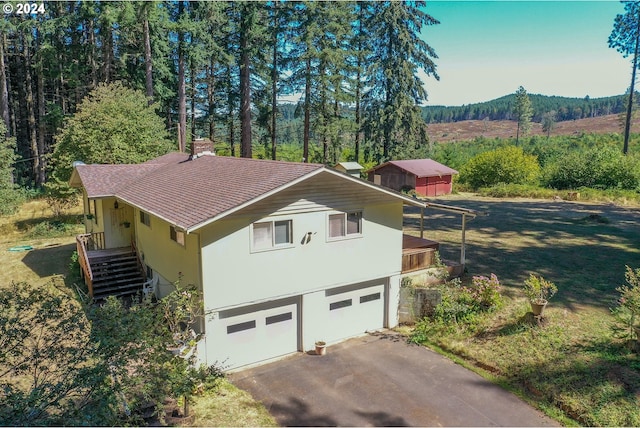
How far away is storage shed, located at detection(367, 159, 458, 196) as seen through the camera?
39.3 metres

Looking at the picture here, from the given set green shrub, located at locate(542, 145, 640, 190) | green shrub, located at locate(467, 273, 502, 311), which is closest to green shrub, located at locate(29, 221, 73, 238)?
green shrub, located at locate(467, 273, 502, 311)

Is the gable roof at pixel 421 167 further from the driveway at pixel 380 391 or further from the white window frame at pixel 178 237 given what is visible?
the white window frame at pixel 178 237

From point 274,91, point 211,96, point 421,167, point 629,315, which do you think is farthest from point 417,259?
point 211,96

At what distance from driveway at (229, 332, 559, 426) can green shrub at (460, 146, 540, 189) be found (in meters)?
35.8

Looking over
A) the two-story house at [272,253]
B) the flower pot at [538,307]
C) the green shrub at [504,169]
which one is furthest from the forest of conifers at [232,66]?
the flower pot at [538,307]

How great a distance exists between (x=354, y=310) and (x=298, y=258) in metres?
3.08

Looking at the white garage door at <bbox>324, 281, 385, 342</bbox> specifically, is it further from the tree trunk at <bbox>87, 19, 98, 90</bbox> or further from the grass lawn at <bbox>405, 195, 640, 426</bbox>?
the tree trunk at <bbox>87, 19, 98, 90</bbox>

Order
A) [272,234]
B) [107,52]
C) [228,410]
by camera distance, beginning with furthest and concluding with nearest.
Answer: [107,52]
[272,234]
[228,410]

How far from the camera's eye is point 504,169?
44.3 m

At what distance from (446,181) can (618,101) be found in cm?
19729

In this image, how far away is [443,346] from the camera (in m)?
13.4

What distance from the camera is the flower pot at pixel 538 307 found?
13.1 m

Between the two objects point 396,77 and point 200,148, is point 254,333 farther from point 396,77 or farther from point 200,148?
point 396,77

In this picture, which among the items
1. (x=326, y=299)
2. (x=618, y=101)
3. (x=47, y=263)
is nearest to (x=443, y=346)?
(x=326, y=299)
